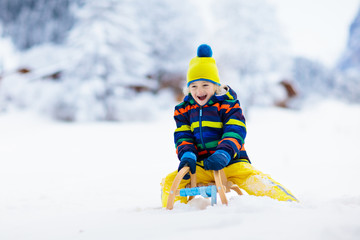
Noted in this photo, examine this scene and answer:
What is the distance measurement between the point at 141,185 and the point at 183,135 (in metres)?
1.30

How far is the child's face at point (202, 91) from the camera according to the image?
6.29 ft

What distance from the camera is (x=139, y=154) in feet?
15.5

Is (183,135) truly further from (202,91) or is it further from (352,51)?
(352,51)

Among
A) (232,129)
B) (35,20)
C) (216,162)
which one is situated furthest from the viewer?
(35,20)

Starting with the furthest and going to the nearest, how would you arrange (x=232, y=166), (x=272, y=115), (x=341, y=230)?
(x=272, y=115) → (x=232, y=166) → (x=341, y=230)

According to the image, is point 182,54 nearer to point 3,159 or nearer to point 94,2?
point 94,2

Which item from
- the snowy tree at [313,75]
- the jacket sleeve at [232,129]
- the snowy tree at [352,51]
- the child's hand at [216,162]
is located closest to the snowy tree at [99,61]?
the jacket sleeve at [232,129]

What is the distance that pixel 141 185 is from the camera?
3.00 meters

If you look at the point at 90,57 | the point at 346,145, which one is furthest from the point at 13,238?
the point at 90,57

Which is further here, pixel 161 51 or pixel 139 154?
pixel 161 51

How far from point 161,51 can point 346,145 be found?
346 inches

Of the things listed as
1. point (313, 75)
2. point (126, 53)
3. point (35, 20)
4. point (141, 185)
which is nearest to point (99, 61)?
point (126, 53)

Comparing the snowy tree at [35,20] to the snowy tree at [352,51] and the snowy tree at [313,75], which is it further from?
the snowy tree at [352,51]

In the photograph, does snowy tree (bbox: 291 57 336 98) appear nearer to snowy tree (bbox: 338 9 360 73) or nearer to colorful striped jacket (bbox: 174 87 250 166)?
snowy tree (bbox: 338 9 360 73)
